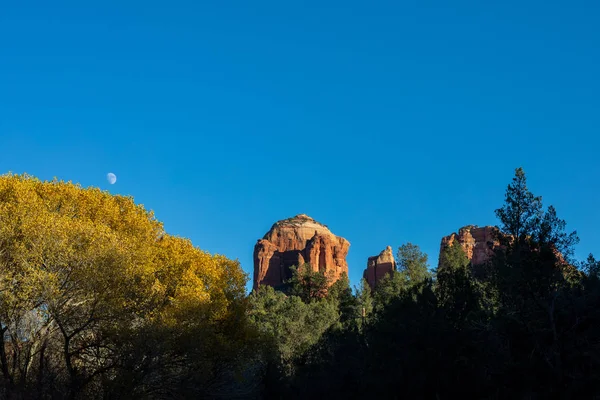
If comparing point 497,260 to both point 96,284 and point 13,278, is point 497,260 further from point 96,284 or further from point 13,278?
point 13,278

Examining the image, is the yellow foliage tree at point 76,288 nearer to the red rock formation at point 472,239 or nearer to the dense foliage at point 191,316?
the dense foliage at point 191,316

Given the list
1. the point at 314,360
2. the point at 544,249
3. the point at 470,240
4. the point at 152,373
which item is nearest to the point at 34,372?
the point at 152,373

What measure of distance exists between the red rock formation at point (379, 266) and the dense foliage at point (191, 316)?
10508cm

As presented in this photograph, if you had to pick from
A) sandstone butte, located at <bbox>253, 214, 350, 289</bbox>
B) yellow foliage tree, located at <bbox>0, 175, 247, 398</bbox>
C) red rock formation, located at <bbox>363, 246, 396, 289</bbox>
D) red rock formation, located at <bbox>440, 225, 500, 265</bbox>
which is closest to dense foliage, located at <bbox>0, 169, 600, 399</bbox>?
yellow foliage tree, located at <bbox>0, 175, 247, 398</bbox>

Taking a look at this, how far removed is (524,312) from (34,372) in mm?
24922

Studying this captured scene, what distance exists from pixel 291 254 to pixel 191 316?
125686 millimetres

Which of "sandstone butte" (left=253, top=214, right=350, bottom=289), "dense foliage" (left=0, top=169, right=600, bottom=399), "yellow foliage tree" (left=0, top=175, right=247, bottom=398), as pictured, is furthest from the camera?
"sandstone butte" (left=253, top=214, right=350, bottom=289)

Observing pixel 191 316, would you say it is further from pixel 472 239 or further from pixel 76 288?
pixel 472 239

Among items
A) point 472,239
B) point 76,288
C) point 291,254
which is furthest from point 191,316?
point 291,254

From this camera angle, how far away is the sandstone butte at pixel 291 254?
5896 inches

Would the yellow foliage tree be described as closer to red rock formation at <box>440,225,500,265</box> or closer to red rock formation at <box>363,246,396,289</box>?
red rock formation at <box>440,225,500,265</box>

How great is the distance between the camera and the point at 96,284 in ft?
90.4

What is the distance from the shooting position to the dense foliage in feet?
81.3

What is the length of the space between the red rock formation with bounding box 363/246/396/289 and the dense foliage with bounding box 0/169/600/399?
4137 inches
